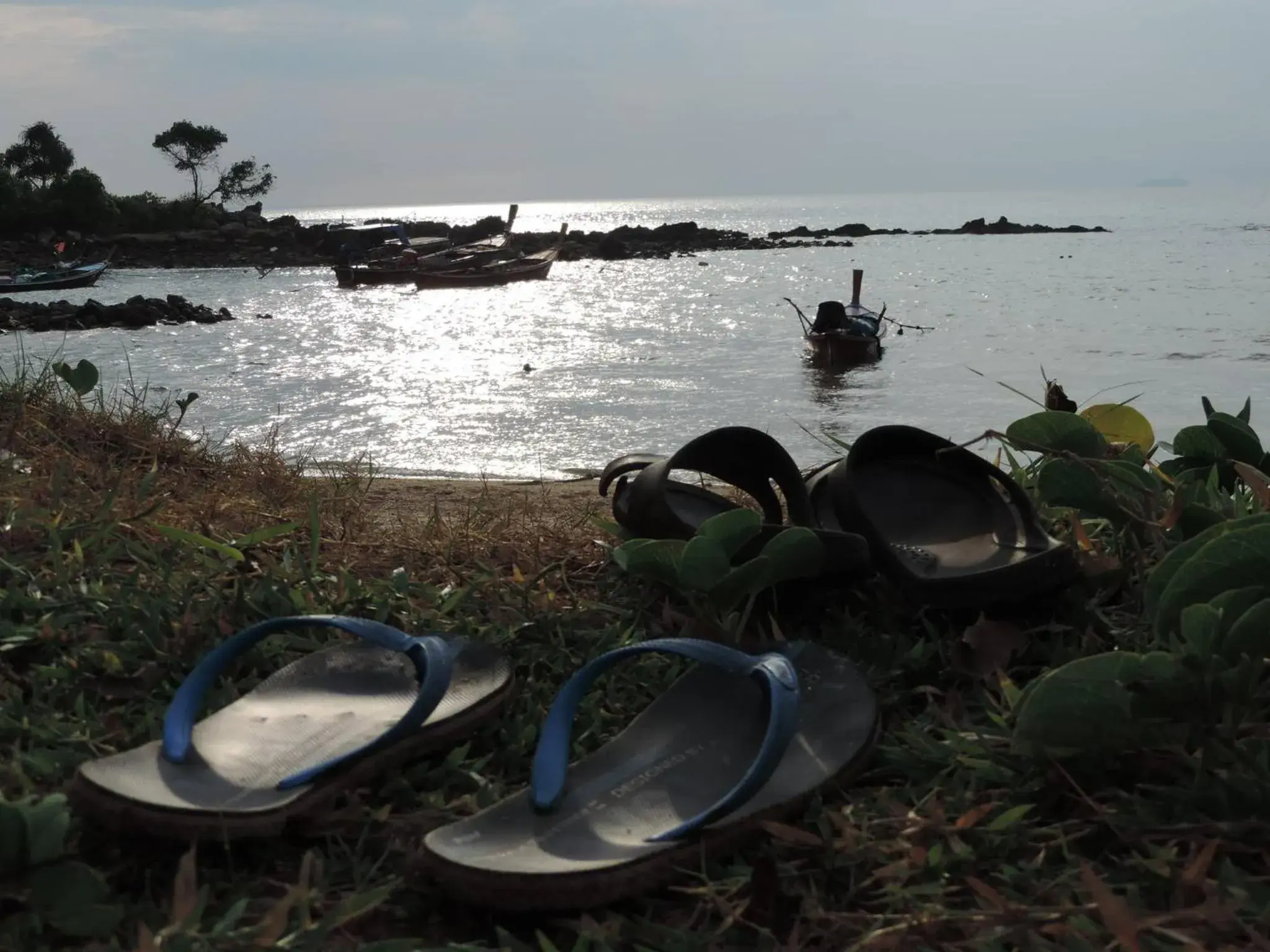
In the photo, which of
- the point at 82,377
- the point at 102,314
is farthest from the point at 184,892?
the point at 102,314

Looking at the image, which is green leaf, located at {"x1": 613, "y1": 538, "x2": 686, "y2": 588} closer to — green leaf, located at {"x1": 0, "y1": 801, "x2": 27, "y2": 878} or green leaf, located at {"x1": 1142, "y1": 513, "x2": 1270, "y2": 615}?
green leaf, located at {"x1": 1142, "y1": 513, "x2": 1270, "y2": 615}

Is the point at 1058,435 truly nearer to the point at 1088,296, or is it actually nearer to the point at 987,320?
the point at 987,320

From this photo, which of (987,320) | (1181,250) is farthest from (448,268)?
(1181,250)

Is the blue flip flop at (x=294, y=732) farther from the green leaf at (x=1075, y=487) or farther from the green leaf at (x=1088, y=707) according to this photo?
the green leaf at (x=1075, y=487)

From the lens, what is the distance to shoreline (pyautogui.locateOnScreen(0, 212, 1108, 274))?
5122 centimetres

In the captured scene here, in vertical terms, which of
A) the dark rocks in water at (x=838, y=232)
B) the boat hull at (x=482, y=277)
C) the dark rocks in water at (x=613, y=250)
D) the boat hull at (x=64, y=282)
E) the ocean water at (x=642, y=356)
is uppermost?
the dark rocks in water at (x=838, y=232)

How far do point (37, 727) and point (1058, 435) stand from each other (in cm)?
158

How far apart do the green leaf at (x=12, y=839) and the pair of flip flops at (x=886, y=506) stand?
1.01 meters

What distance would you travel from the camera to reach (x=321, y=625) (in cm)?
131

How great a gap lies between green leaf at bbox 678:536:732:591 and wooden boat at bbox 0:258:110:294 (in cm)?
3814

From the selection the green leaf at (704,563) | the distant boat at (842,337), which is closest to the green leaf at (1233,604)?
the green leaf at (704,563)

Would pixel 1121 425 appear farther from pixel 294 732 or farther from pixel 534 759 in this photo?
pixel 294 732

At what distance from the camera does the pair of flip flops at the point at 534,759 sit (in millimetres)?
999

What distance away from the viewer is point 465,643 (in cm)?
145
